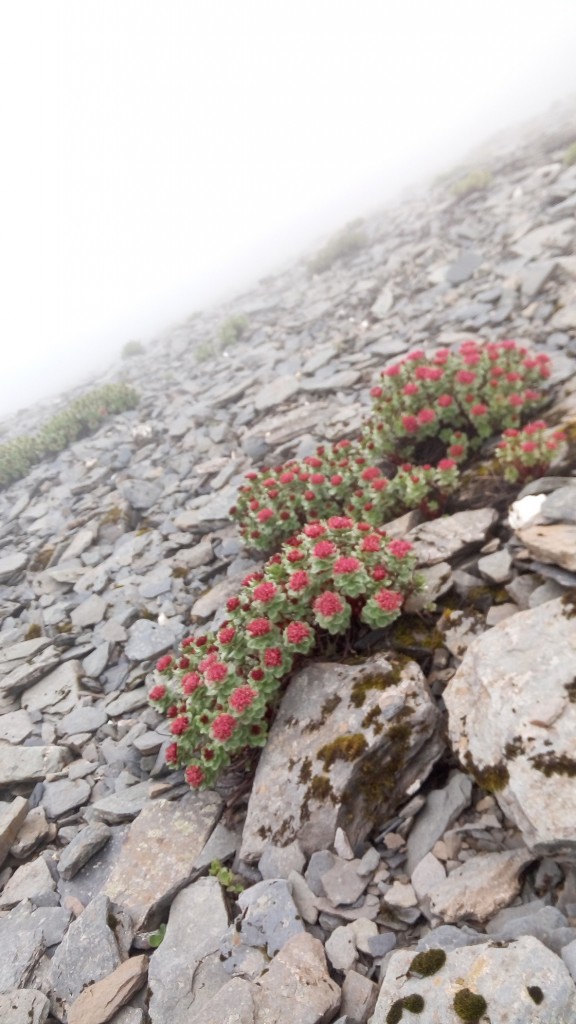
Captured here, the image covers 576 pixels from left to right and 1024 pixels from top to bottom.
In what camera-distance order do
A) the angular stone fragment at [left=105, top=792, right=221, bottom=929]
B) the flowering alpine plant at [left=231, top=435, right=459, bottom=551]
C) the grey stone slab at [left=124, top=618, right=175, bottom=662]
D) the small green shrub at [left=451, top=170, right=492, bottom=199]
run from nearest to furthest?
the angular stone fragment at [left=105, top=792, right=221, bottom=929] < the flowering alpine plant at [left=231, top=435, right=459, bottom=551] < the grey stone slab at [left=124, top=618, right=175, bottom=662] < the small green shrub at [left=451, top=170, right=492, bottom=199]

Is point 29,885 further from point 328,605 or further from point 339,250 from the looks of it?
point 339,250

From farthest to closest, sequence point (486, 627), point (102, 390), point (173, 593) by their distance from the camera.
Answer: point (102, 390), point (173, 593), point (486, 627)

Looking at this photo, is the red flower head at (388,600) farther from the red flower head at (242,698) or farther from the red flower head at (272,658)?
the red flower head at (242,698)

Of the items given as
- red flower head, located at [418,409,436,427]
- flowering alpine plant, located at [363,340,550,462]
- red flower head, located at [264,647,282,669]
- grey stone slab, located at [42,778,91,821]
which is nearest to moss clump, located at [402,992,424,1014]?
red flower head, located at [264,647,282,669]

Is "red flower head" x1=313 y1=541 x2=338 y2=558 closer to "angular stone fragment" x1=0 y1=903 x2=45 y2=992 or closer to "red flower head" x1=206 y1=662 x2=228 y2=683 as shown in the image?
"red flower head" x1=206 y1=662 x2=228 y2=683

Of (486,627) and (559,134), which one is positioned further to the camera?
(559,134)

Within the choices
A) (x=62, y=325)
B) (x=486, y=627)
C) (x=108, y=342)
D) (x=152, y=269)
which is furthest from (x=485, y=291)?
(x=152, y=269)

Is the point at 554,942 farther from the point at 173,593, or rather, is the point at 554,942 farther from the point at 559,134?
the point at 559,134
